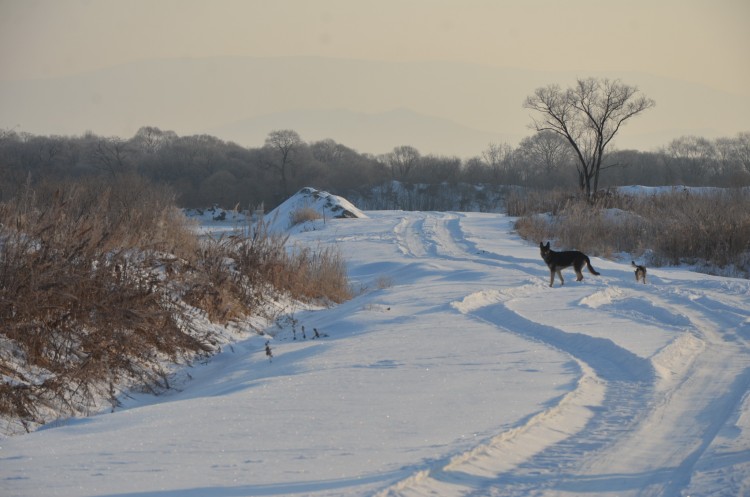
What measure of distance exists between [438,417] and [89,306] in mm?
3960

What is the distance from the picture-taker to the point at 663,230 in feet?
73.8

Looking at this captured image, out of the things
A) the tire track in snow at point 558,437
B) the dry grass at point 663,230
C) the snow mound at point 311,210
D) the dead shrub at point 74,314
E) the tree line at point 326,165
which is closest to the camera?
the tire track in snow at point 558,437

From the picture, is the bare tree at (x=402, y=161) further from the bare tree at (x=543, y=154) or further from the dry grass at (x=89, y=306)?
the dry grass at (x=89, y=306)

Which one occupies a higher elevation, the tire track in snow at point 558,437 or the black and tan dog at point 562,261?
the black and tan dog at point 562,261

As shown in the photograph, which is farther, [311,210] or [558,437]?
[311,210]

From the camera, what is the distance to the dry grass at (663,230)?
19516 mm

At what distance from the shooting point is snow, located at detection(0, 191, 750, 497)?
3924mm

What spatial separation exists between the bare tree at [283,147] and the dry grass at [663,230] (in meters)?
57.6

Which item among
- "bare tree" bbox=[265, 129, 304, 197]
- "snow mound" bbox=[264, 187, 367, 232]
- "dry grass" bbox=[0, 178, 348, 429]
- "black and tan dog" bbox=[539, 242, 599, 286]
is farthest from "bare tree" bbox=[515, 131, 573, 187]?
"dry grass" bbox=[0, 178, 348, 429]

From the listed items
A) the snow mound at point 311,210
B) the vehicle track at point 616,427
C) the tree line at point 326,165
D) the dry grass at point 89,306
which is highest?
the tree line at point 326,165

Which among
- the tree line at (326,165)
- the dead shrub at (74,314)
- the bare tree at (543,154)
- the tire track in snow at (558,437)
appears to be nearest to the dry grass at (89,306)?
the dead shrub at (74,314)

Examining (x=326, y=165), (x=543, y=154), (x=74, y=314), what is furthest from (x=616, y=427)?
(x=543, y=154)

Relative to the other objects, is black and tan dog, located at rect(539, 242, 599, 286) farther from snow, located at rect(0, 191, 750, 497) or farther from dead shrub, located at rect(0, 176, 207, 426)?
dead shrub, located at rect(0, 176, 207, 426)

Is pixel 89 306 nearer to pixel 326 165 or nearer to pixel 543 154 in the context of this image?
pixel 326 165
